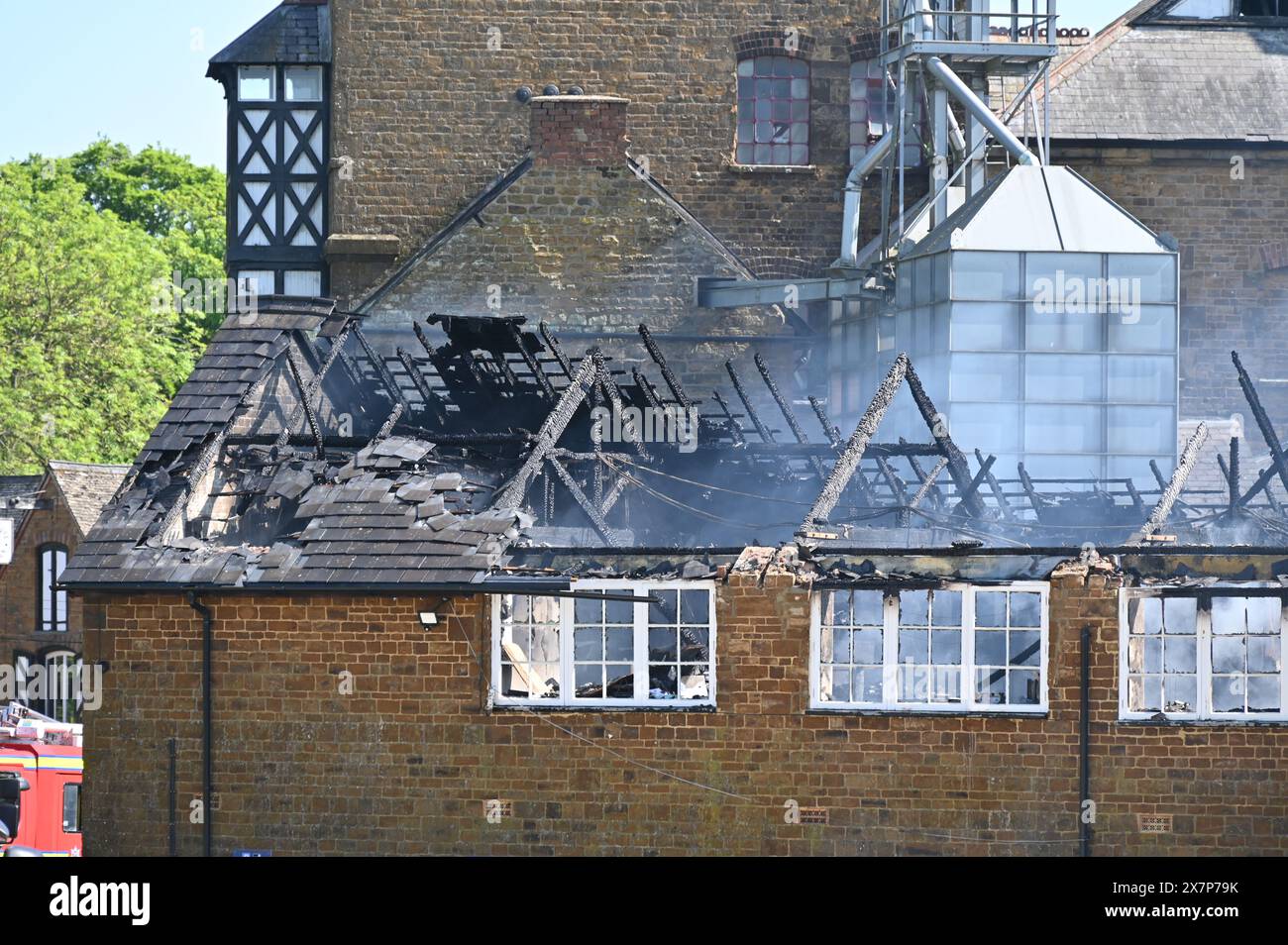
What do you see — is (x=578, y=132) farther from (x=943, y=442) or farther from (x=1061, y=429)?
(x=943, y=442)

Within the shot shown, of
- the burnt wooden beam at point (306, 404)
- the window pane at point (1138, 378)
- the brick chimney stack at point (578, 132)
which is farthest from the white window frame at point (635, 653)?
the brick chimney stack at point (578, 132)

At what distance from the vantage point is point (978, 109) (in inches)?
1199

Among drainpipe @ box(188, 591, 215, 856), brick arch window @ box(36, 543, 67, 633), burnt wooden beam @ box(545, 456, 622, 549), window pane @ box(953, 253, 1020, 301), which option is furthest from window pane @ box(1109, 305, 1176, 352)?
brick arch window @ box(36, 543, 67, 633)

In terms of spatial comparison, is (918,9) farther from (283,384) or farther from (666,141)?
(283,384)

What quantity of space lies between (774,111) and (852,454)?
47.6 ft

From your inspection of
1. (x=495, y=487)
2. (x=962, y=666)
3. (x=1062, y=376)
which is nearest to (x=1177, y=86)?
(x=1062, y=376)

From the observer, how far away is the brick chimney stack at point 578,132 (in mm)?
32500

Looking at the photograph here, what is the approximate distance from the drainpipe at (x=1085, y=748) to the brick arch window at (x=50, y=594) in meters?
30.5

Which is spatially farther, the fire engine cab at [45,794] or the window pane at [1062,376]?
the window pane at [1062,376]

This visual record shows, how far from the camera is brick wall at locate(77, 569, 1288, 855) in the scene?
18547 millimetres

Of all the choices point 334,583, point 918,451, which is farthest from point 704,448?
point 334,583

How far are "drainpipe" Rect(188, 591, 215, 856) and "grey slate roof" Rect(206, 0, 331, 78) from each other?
16602 millimetres

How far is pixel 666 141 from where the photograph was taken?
112 ft

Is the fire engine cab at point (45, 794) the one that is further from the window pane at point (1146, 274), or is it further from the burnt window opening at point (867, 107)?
the burnt window opening at point (867, 107)
